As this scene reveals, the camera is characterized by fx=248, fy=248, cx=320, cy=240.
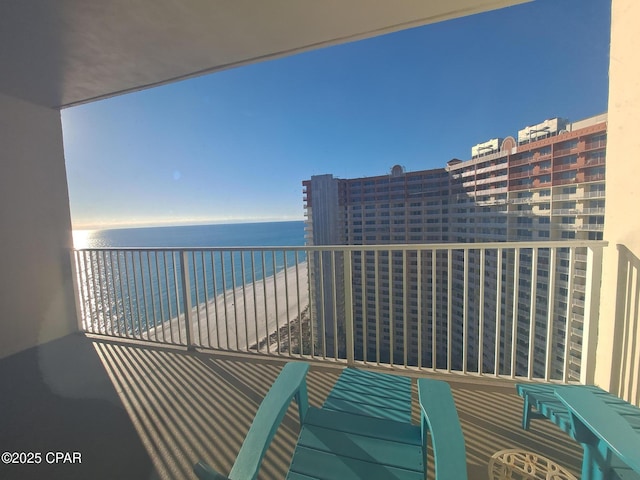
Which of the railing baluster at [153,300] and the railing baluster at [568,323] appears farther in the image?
the railing baluster at [153,300]

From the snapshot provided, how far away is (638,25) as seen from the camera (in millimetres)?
1380

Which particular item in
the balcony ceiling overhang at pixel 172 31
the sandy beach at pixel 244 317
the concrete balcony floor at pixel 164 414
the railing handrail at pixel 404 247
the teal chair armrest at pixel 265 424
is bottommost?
the concrete balcony floor at pixel 164 414

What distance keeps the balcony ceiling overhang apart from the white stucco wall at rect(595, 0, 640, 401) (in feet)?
2.46

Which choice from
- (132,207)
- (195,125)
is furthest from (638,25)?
(132,207)

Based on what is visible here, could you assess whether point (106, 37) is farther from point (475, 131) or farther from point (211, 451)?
point (475, 131)

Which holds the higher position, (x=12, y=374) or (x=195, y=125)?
(x=195, y=125)

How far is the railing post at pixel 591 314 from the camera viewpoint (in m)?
1.66

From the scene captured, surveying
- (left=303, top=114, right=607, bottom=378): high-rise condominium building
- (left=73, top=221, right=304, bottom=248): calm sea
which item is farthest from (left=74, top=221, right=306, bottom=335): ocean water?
(left=73, top=221, right=304, bottom=248): calm sea

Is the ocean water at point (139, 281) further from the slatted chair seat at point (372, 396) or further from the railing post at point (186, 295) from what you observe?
the slatted chair seat at point (372, 396)

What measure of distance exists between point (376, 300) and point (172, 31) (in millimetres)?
2663

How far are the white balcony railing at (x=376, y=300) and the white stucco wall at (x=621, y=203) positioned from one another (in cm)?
9

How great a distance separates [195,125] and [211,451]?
661cm

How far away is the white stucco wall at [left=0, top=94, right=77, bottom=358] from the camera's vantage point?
2.53 m

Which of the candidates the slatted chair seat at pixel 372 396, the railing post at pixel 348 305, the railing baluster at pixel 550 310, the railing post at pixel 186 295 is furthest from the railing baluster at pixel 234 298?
the railing baluster at pixel 550 310
